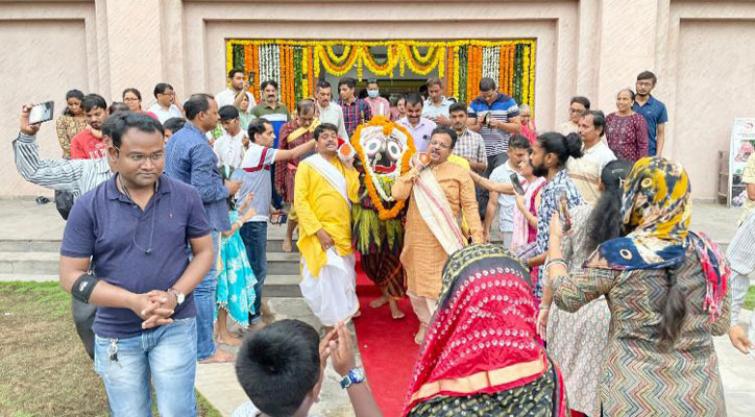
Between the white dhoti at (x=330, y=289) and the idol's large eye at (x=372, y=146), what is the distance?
0.84 meters

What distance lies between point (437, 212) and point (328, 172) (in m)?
0.90

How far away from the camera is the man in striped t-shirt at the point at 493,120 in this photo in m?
6.95

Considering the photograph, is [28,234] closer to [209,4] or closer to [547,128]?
[209,4]

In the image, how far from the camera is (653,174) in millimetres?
2246

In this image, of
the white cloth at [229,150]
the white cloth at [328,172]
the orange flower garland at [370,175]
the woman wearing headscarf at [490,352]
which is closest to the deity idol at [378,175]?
the orange flower garland at [370,175]

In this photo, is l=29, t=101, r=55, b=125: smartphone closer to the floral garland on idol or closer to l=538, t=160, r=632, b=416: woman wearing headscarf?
l=538, t=160, r=632, b=416: woman wearing headscarf

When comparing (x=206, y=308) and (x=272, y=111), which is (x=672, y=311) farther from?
(x=272, y=111)

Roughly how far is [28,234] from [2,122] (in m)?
3.55

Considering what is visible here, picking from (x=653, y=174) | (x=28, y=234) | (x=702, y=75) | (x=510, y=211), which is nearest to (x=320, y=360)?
(x=653, y=174)

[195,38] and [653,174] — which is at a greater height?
[195,38]

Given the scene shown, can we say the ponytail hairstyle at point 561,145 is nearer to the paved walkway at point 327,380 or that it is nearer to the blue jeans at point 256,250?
the paved walkway at point 327,380

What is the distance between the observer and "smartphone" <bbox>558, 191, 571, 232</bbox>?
319 cm

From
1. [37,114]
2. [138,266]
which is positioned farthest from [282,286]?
[138,266]

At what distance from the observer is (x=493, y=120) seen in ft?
23.0
